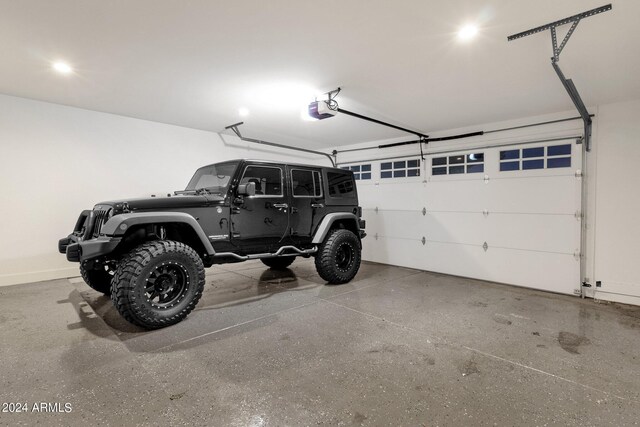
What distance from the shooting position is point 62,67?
10.7ft

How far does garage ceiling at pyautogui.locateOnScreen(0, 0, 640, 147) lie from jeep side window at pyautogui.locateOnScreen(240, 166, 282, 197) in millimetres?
1010

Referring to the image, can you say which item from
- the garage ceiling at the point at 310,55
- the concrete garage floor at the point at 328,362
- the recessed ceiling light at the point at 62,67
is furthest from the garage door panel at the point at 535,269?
the recessed ceiling light at the point at 62,67

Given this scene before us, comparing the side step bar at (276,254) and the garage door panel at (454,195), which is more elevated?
the garage door panel at (454,195)

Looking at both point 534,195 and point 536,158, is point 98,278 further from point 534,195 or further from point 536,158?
point 536,158

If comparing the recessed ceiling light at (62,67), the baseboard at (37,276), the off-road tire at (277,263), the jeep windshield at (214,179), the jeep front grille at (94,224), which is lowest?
the off-road tire at (277,263)

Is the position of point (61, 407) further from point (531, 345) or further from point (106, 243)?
point (531, 345)

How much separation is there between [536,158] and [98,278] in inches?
257

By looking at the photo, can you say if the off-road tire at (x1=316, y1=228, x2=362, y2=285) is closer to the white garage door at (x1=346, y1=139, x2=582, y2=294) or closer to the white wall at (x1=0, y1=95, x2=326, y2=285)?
the white garage door at (x1=346, y1=139, x2=582, y2=294)

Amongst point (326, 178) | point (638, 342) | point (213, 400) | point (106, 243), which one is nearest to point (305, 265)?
point (326, 178)

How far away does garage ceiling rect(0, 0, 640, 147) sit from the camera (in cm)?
223

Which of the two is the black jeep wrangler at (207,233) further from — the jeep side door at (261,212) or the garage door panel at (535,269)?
the garage door panel at (535,269)

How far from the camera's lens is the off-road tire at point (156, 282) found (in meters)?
2.78

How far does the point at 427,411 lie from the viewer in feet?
5.90

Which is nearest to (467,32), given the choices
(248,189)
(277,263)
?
(248,189)
